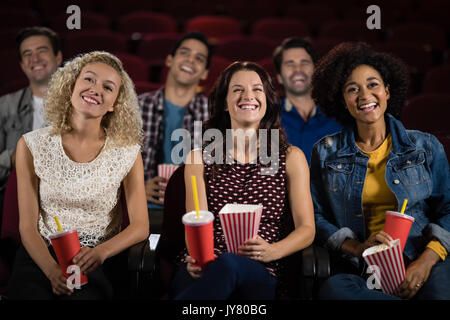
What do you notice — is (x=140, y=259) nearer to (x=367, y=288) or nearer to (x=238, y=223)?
(x=238, y=223)

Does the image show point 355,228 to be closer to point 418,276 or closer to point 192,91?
point 418,276

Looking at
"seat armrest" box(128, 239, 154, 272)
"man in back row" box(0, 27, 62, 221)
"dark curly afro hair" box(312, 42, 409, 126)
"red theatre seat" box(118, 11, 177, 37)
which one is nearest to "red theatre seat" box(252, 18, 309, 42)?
"red theatre seat" box(118, 11, 177, 37)

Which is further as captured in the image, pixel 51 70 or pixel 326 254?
pixel 51 70

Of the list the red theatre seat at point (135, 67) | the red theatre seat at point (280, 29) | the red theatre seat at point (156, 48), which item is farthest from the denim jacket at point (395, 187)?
the red theatre seat at point (280, 29)

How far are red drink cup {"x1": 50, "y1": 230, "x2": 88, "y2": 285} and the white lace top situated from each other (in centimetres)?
18

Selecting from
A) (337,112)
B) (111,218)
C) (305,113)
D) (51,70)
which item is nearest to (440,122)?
(305,113)

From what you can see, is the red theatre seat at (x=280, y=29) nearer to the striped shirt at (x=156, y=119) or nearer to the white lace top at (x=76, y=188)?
the striped shirt at (x=156, y=119)

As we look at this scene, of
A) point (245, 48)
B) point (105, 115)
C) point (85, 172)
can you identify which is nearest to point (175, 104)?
point (105, 115)

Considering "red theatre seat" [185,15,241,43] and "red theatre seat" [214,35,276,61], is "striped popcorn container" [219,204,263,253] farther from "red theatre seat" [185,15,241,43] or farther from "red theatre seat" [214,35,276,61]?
"red theatre seat" [185,15,241,43]

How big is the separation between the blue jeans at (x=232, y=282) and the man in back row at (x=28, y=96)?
1.16m

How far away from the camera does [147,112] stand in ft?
7.66

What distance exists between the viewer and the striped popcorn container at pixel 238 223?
1248mm

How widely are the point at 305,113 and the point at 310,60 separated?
0.87 feet
